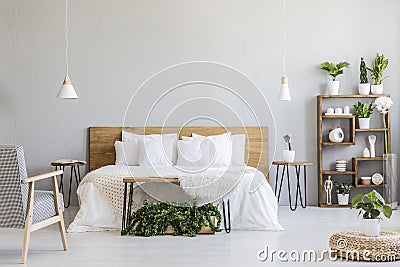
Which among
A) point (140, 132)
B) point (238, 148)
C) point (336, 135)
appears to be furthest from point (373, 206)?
point (140, 132)

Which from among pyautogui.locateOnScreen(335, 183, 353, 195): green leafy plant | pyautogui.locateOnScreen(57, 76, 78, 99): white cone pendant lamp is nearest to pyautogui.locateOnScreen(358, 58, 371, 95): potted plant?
pyautogui.locateOnScreen(335, 183, 353, 195): green leafy plant

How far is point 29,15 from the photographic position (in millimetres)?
7816

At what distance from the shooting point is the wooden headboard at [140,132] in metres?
7.70

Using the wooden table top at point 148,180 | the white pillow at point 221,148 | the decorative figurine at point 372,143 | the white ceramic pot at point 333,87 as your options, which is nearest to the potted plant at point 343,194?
the decorative figurine at point 372,143

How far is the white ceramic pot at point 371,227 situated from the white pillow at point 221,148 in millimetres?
2176

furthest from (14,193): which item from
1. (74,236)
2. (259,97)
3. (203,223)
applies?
(259,97)

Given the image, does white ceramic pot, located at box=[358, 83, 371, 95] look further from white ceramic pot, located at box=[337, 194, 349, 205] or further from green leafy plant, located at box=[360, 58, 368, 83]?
white ceramic pot, located at box=[337, 194, 349, 205]

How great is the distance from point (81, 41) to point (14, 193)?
3.41 metres

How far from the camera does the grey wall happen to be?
7.76 meters

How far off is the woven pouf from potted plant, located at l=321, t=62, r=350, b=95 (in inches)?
126

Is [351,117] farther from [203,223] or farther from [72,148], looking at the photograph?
[72,148]

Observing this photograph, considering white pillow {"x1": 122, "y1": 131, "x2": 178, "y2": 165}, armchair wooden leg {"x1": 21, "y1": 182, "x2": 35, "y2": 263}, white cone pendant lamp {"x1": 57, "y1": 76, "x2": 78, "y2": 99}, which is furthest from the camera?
white pillow {"x1": 122, "y1": 131, "x2": 178, "y2": 165}

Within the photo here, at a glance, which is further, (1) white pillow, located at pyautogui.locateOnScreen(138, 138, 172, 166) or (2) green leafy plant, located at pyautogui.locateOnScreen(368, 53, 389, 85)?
(2) green leafy plant, located at pyautogui.locateOnScreen(368, 53, 389, 85)

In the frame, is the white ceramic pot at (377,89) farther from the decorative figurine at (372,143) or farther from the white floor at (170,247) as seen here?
the white floor at (170,247)
